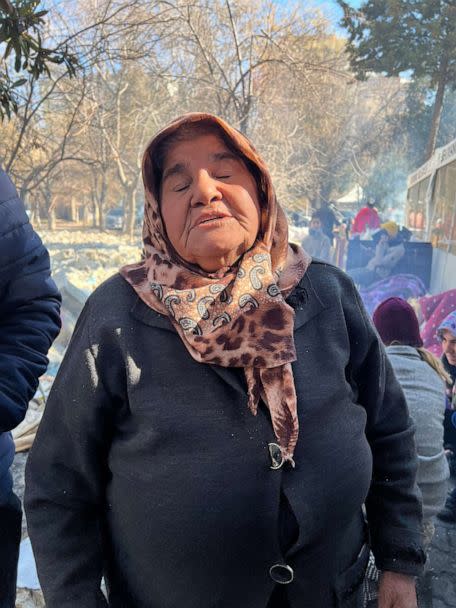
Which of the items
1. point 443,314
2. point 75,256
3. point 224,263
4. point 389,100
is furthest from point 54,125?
point 224,263

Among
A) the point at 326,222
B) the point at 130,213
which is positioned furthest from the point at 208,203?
the point at 130,213

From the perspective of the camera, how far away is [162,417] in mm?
1083

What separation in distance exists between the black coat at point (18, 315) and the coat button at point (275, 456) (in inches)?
31.9

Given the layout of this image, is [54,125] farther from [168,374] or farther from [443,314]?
[168,374]

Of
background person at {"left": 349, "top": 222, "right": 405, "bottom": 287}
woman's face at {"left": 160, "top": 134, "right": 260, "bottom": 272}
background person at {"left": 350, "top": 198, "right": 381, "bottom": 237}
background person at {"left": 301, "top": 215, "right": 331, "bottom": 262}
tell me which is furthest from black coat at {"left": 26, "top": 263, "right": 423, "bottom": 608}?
background person at {"left": 350, "top": 198, "right": 381, "bottom": 237}

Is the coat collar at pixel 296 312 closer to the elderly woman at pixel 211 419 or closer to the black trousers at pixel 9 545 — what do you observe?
the elderly woman at pixel 211 419

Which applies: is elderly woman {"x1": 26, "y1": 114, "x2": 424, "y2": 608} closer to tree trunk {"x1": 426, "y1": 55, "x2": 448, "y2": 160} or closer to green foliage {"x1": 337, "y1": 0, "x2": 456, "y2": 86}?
green foliage {"x1": 337, "y1": 0, "x2": 456, "y2": 86}

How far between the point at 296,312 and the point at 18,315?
89cm

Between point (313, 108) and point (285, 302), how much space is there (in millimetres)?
8483

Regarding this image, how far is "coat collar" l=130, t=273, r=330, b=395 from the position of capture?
1113mm

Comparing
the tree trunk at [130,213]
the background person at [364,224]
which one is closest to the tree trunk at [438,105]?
the background person at [364,224]

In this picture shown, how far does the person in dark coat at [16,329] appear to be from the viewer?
4.72 ft

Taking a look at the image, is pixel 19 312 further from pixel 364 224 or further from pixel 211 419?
pixel 364 224

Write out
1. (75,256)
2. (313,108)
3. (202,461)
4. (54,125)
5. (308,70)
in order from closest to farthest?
(202,461), (308,70), (313,108), (54,125), (75,256)
